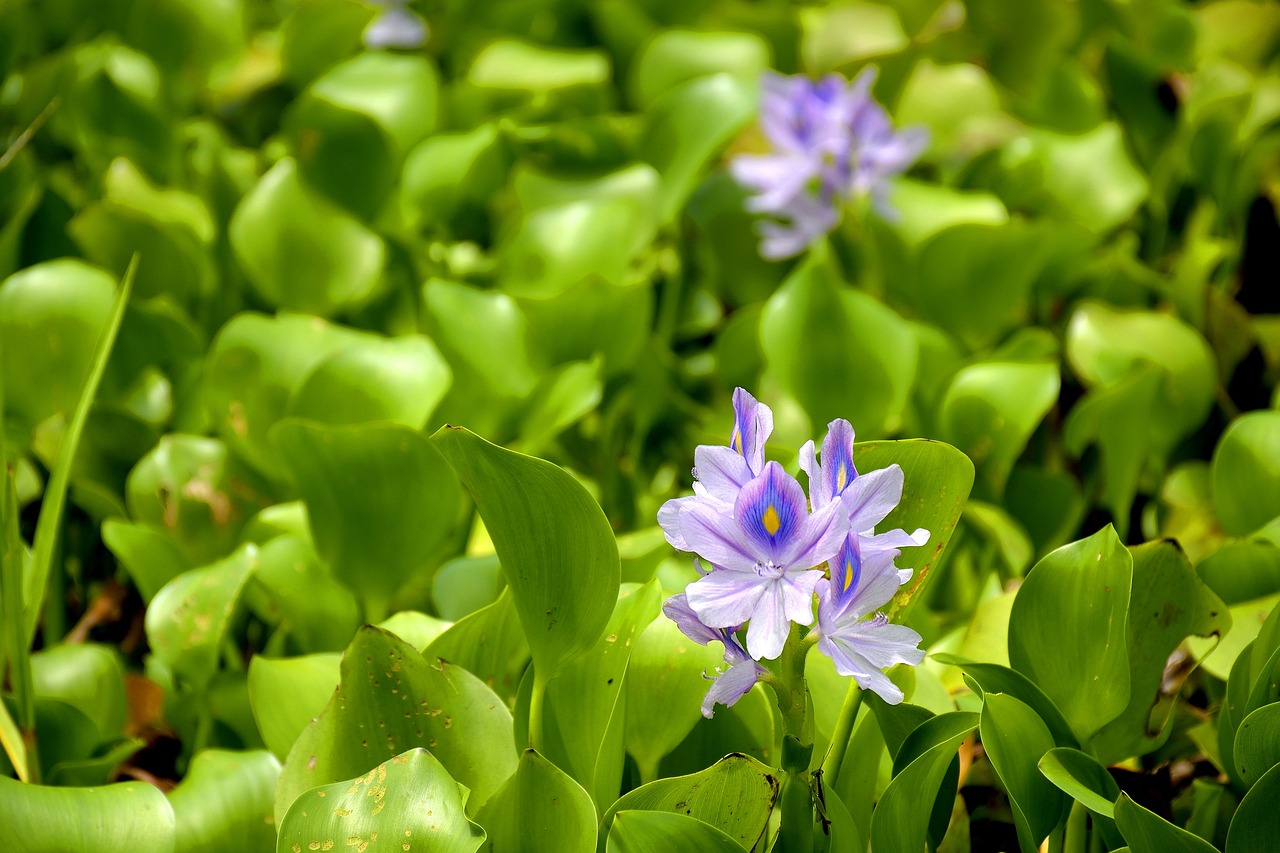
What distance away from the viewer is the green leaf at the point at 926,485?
0.68 m

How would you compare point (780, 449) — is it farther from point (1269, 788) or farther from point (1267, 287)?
point (1267, 287)

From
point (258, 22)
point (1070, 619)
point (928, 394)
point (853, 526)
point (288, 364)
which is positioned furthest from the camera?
point (258, 22)

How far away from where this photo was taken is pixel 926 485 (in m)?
0.69

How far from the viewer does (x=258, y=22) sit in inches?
86.6

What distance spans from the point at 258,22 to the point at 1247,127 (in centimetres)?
165

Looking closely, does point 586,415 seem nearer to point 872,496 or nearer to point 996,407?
point 996,407

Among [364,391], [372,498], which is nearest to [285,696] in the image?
[372,498]

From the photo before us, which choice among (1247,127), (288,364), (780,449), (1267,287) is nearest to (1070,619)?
(780,449)

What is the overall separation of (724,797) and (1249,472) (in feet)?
2.13

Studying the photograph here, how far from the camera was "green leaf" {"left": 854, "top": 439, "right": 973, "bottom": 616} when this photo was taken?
2.23 feet

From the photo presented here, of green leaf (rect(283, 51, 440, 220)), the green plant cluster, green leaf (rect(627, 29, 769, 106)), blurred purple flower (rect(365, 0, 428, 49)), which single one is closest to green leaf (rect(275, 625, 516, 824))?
the green plant cluster

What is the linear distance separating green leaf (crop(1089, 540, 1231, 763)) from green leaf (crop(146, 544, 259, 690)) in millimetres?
628

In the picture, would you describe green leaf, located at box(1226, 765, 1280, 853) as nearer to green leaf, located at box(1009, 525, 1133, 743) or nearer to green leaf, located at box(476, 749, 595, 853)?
green leaf, located at box(1009, 525, 1133, 743)

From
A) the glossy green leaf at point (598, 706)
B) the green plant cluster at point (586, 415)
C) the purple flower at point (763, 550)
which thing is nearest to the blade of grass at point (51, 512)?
the green plant cluster at point (586, 415)
